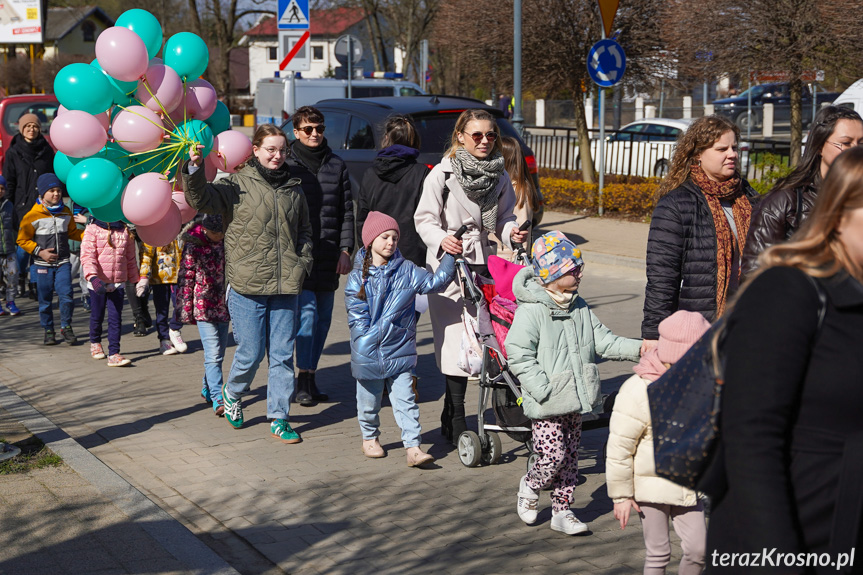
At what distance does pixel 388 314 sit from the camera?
5879 millimetres

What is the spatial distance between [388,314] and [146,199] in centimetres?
152

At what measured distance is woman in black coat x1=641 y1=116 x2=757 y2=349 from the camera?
479 centimetres

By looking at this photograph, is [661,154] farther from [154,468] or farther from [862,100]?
[154,468]

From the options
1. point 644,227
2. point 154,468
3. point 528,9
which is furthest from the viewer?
point 528,9

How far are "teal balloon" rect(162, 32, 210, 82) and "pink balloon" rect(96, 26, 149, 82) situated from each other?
511mm

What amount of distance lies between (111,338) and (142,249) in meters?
0.89

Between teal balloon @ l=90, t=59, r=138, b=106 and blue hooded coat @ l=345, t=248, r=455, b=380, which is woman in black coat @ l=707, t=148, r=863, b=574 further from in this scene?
teal balloon @ l=90, t=59, r=138, b=106

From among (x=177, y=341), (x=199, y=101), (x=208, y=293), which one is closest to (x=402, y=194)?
(x=199, y=101)

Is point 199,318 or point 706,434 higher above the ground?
point 706,434

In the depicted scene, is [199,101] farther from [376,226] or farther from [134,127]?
[376,226]

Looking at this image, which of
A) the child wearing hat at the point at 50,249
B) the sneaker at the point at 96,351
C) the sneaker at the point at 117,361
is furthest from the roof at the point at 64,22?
the sneaker at the point at 117,361

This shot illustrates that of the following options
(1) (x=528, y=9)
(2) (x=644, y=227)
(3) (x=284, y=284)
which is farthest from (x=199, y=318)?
(1) (x=528, y=9)

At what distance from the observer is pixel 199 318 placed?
23.9ft

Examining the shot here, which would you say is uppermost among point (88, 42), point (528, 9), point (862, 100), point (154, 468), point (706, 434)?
point (88, 42)
